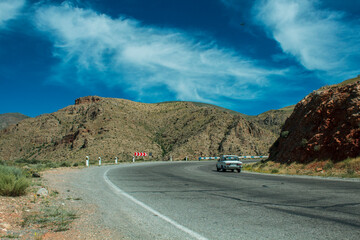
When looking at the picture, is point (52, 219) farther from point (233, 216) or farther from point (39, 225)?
point (233, 216)

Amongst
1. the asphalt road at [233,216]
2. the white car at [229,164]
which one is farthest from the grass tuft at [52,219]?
the white car at [229,164]

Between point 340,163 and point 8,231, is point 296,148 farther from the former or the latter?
point 8,231

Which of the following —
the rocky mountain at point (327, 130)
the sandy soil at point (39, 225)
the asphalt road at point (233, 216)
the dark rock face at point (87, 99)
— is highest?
the dark rock face at point (87, 99)

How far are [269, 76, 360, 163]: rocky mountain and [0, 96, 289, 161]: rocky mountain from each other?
39929mm

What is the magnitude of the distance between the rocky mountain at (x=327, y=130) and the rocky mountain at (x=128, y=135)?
1572 inches

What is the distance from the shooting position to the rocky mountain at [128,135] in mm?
66125

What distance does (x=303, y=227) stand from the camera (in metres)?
5.32

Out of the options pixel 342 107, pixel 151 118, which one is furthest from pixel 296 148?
pixel 151 118

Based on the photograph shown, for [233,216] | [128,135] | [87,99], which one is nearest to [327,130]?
[233,216]

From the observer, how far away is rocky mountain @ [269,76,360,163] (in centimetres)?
1989

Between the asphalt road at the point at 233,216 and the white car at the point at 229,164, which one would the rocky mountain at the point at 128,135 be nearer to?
the white car at the point at 229,164

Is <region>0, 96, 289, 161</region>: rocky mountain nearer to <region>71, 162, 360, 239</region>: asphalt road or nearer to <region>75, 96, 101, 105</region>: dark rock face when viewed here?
<region>75, 96, 101, 105</region>: dark rock face

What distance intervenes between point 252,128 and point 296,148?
5347 cm

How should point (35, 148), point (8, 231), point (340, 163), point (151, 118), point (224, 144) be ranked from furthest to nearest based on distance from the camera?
1. point (151, 118)
2. point (35, 148)
3. point (224, 144)
4. point (340, 163)
5. point (8, 231)
